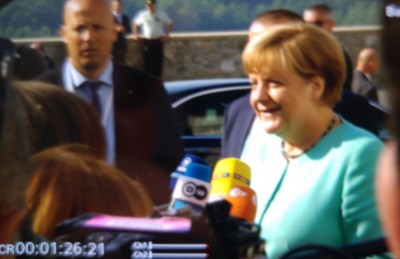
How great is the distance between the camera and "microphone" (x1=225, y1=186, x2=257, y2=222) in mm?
2404

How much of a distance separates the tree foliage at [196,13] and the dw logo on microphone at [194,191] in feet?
1.23

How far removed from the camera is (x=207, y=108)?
248cm

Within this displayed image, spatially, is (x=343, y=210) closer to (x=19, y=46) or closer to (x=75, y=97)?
(x=75, y=97)

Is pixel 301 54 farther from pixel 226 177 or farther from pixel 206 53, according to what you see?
pixel 226 177

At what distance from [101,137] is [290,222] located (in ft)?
1.76

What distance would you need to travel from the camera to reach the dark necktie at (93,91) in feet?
8.31

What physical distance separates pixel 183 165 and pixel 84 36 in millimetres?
418

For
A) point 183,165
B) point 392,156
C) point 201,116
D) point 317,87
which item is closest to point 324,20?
point 317,87

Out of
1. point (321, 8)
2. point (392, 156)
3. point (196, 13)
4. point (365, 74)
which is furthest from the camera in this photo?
point (196, 13)

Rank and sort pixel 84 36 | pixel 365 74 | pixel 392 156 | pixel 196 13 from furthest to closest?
pixel 84 36, pixel 196 13, pixel 365 74, pixel 392 156

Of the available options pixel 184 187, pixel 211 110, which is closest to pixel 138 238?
pixel 184 187

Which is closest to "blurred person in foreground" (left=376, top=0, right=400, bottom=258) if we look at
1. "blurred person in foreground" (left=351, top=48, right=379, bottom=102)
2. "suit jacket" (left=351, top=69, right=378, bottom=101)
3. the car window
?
"blurred person in foreground" (left=351, top=48, right=379, bottom=102)

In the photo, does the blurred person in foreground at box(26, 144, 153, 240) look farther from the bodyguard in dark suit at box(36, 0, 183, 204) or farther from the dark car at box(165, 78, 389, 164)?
the dark car at box(165, 78, 389, 164)
